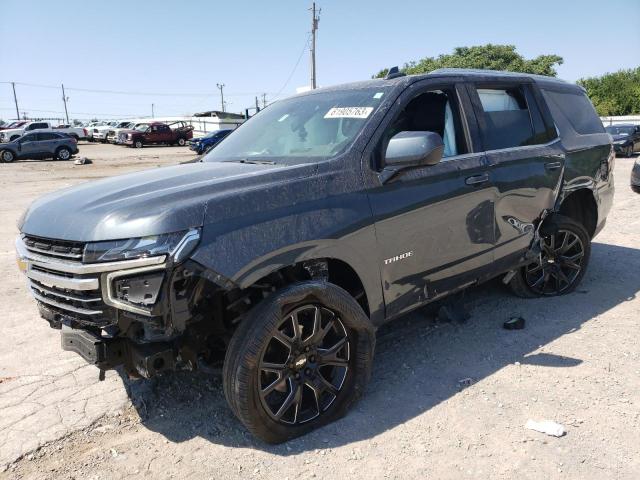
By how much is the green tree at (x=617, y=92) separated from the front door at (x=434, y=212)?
4595cm

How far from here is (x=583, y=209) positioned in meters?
5.30

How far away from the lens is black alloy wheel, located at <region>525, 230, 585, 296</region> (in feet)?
15.9

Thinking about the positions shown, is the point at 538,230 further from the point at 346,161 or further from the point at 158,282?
the point at 158,282

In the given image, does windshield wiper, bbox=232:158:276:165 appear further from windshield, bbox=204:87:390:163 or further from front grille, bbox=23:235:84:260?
front grille, bbox=23:235:84:260

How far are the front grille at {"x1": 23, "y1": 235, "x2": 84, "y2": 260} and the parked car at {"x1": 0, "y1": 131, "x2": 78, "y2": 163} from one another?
27.3m

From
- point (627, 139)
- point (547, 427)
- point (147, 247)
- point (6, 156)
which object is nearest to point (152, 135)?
point (6, 156)

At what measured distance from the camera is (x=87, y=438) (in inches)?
118

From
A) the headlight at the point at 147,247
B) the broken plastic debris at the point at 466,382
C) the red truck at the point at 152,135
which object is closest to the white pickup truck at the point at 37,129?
the red truck at the point at 152,135

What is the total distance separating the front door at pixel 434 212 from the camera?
321 cm

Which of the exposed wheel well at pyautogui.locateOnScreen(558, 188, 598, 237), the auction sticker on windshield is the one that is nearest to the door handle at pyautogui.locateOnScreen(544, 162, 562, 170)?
the exposed wheel well at pyautogui.locateOnScreen(558, 188, 598, 237)

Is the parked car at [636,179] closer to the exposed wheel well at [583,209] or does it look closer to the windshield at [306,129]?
the exposed wheel well at [583,209]

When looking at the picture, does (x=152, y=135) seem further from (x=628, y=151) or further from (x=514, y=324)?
(x=514, y=324)

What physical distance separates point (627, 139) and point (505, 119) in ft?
67.2

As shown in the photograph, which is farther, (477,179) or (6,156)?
(6,156)
